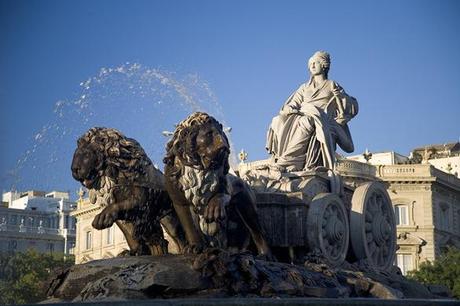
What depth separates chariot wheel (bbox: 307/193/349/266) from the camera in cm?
1272

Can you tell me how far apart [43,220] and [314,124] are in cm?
7732

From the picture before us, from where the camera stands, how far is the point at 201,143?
34.4 ft

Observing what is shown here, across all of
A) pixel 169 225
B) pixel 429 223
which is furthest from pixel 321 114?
pixel 429 223

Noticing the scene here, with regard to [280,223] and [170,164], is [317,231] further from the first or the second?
[170,164]

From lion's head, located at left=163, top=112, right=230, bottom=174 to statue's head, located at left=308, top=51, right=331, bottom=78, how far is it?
5250mm

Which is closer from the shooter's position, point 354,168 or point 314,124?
point 314,124

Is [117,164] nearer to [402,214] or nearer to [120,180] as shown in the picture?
[120,180]

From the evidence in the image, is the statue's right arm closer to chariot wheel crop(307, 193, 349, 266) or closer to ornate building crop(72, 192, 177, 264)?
chariot wheel crop(307, 193, 349, 266)

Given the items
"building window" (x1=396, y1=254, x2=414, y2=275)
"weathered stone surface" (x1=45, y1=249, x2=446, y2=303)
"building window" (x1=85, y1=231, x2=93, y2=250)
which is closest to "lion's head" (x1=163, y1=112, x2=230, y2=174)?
"weathered stone surface" (x1=45, y1=249, x2=446, y2=303)

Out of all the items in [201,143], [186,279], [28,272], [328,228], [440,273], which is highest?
[201,143]

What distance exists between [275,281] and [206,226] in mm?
1129

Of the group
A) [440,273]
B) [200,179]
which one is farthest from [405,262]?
[200,179]

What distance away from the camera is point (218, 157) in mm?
10453

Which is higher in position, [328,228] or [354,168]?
[354,168]
